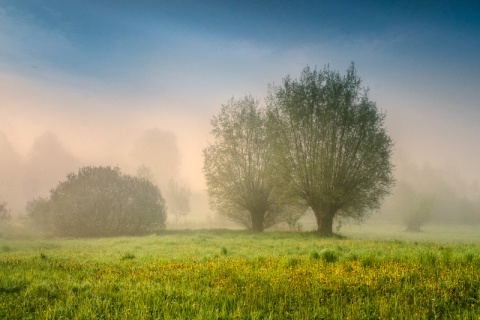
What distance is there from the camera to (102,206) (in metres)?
46.0

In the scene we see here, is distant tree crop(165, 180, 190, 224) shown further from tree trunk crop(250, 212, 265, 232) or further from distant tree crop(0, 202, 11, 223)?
tree trunk crop(250, 212, 265, 232)

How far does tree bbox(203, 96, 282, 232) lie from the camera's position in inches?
1549

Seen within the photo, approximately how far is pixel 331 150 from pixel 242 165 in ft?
39.3

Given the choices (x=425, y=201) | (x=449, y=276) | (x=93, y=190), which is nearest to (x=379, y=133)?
(x=449, y=276)

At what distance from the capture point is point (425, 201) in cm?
7675

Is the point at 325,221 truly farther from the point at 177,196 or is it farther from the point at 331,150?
the point at 177,196

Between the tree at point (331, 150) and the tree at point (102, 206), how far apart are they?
81.7ft

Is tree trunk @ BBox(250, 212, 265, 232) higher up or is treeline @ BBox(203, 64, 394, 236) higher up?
treeline @ BBox(203, 64, 394, 236)

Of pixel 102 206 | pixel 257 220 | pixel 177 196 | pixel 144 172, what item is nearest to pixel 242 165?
pixel 257 220

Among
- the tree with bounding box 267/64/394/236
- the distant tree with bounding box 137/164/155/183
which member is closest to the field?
the tree with bounding box 267/64/394/236

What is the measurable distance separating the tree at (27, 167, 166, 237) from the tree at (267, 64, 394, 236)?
24891mm

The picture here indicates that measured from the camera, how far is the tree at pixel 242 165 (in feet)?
129

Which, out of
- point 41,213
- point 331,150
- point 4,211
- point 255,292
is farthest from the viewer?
point 41,213

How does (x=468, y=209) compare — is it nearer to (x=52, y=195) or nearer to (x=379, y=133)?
(x=379, y=133)
